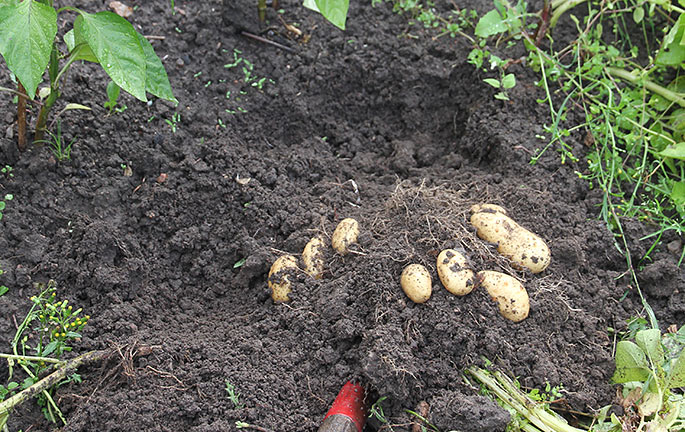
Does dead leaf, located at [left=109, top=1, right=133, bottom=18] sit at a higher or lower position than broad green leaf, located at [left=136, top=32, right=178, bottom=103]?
lower

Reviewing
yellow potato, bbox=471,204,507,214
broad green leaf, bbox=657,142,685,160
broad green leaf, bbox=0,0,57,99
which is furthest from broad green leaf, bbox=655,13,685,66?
broad green leaf, bbox=0,0,57,99

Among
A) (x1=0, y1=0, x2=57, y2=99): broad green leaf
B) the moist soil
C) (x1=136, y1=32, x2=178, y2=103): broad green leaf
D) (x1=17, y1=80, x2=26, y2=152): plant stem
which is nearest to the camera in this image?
(x1=0, y1=0, x2=57, y2=99): broad green leaf

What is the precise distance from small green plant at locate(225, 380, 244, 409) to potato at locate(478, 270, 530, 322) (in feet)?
3.22

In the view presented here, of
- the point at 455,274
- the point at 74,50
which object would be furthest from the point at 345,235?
the point at 74,50

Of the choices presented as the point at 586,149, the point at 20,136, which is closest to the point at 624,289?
the point at 586,149

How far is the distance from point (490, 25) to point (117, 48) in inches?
71.5

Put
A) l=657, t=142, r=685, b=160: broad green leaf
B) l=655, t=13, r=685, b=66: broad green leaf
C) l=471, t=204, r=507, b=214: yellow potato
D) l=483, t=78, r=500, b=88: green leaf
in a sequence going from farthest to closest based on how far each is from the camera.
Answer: l=483, t=78, r=500, b=88: green leaf
l=655, t=13, r=685, b=66: broad green leaf
l=657, t=142, r=685, b=160: broad green leaf
l=471, t=204, r=507, b=214: yellow potato

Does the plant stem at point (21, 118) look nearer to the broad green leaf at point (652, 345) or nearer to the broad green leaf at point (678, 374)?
the broad green leaf at point (652, 345)

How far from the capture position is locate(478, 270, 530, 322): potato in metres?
2.11

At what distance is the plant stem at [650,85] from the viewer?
107 inches

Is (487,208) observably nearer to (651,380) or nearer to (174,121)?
(651,380)

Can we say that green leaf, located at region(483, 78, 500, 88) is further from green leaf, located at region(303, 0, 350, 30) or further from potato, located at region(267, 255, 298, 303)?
potato, located at region(267, 255, 298, 303)

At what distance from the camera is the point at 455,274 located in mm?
2070

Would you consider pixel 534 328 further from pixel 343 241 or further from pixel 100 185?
pixel 100 185
